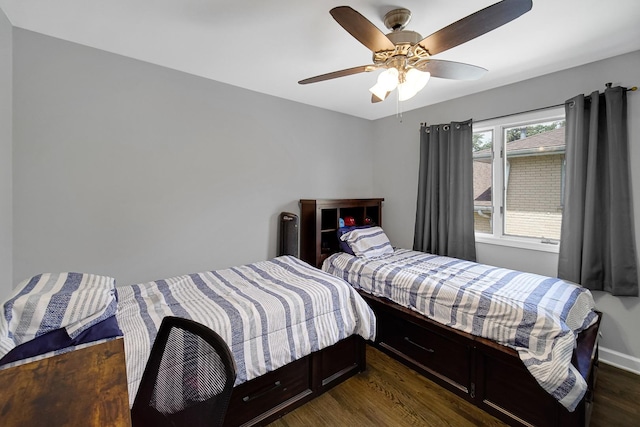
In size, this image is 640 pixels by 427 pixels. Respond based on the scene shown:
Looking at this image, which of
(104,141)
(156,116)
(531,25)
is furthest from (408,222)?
(104,141)

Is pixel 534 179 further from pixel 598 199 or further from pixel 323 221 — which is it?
pixel 323 221

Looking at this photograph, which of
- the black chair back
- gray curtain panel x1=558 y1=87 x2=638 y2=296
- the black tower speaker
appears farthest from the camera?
the black tower speaker

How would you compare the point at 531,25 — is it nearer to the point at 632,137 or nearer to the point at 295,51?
the point at 632,137

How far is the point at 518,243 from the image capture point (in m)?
2.71

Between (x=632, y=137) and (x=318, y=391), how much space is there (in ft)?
9.82

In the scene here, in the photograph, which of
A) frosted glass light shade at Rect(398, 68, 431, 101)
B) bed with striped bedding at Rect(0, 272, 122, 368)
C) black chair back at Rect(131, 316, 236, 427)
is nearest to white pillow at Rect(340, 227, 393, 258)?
frosted glass light shade at Rect(398, 68, 431, 101)

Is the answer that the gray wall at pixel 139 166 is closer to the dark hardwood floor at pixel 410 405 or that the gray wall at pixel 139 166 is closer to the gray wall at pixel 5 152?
the gray wall at pixel 5 152

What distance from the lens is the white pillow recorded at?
9.68 feet

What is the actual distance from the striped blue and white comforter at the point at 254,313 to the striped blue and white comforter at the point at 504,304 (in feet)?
1.53

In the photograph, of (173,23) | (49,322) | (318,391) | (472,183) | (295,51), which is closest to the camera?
(49,322)

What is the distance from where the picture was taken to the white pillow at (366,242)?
295cm

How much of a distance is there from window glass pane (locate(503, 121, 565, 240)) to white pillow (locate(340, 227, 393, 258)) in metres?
1.27

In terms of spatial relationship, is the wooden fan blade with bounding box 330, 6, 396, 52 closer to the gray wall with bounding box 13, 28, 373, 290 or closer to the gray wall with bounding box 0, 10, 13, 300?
the gray wall with bounding box 13, 28, 373, 290

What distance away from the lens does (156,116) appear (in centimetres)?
230
